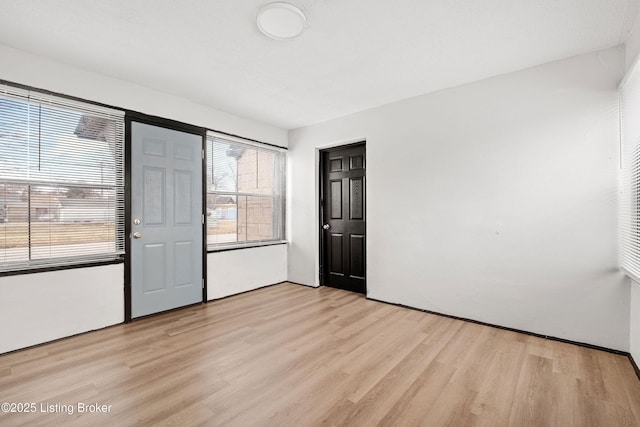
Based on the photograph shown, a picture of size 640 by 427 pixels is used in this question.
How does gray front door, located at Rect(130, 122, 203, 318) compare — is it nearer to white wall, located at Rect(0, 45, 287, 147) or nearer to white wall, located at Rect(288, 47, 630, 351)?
white wall, located at Rect(0, 45, 287, 147)

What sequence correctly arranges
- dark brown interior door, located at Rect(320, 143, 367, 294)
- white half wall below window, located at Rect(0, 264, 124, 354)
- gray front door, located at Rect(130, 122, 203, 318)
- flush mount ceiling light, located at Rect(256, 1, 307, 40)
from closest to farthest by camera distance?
flush mount ceiling light, located at Rect(256, 1, 307, 40)
white half wall below window, located at Rect(0, 264, 124, 354)
gray front door, located at Rect(130, 122, 203, 318)
dark brown interior door, located at Rect(320, 143, 367, 294)

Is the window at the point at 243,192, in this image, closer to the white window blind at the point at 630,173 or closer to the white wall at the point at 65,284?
the white wall at the point at 65,284

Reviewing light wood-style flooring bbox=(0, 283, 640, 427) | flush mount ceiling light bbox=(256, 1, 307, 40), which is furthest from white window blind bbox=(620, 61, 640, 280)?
flush mount ceiling light bbox=(256, 1, 307, 40)

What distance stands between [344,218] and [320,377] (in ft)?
9.14

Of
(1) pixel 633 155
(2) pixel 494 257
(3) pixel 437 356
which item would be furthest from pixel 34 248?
(1) pixel 633 155

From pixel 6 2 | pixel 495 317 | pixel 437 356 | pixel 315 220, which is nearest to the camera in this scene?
pixel 6 2

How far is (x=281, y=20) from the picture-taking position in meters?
2.21

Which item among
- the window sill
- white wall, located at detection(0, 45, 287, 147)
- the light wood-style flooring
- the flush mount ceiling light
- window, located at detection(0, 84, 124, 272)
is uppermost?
the flush mount ceiling light

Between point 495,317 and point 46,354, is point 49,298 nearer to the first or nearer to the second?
point 46,354

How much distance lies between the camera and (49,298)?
2770 mm

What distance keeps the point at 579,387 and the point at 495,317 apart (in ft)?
3.56

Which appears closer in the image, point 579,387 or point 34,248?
point 579,387

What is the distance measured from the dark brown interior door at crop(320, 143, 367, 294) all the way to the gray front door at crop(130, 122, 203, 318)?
1.98 metres

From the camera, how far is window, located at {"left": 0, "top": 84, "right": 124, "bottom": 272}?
8.57ft
